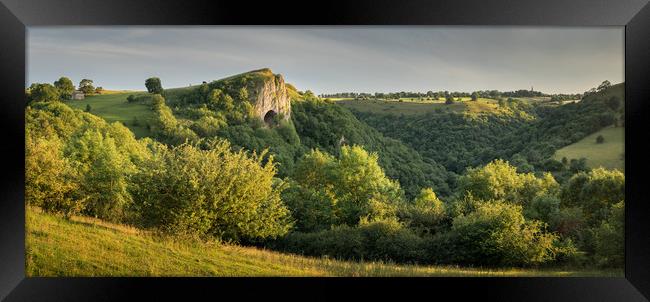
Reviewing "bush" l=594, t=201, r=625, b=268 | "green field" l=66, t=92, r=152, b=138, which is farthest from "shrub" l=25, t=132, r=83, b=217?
"bush" l=594, t=201, r=625, b=268

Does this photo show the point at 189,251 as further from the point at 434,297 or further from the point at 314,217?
the point at 434,297

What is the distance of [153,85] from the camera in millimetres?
9664

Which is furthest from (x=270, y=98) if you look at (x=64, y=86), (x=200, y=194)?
(x=64, y=86)

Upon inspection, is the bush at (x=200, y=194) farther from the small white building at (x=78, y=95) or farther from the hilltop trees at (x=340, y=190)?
the small white building at (x=78, y=95)

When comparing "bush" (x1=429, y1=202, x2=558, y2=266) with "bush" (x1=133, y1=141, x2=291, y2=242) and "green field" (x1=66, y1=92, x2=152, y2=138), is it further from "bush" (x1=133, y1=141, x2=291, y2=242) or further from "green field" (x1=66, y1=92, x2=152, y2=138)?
"green field" (x1=66, y1=92, x2=152, y2=138)

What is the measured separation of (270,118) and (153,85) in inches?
98.3

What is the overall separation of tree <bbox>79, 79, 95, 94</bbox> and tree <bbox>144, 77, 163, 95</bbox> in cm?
89

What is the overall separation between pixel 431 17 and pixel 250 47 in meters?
3.96

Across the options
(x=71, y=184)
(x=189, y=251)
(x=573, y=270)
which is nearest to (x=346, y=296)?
(x=189, y=251)

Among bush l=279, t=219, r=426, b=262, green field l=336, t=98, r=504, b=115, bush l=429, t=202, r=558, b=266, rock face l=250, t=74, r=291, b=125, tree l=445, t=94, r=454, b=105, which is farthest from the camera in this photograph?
rock face l=250, t=74, r=291, b=125

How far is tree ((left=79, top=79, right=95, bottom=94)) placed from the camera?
924 centimetres

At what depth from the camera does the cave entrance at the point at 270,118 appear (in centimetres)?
1105

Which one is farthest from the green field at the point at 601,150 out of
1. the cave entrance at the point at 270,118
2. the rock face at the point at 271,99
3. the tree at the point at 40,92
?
the tree at the point at 40,92

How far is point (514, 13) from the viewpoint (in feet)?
20.2
